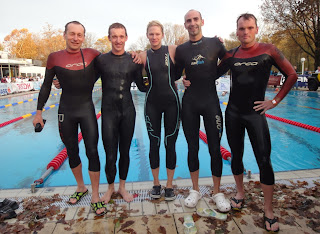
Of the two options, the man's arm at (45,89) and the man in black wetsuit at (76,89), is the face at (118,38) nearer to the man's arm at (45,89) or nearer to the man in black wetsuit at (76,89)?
the man in black wetsuit at (76,89)

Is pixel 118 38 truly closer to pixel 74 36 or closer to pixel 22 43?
pixel 74 36

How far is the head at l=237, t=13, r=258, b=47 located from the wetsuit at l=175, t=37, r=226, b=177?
32 cm

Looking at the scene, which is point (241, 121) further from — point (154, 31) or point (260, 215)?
point (154, 31)

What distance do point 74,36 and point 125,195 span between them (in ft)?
6.85

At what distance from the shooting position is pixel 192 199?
2.82 meters

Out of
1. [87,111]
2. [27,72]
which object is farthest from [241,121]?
[27,72]

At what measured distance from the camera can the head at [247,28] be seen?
251 cm

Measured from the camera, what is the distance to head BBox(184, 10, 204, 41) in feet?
9.03

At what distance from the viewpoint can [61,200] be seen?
2996mm

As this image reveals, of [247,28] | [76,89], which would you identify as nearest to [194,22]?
[247,28]

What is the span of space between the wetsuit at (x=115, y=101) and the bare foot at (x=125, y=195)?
32cm

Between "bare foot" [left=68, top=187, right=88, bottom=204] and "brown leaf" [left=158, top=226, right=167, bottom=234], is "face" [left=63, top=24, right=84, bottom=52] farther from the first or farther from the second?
"brown leaf" [left=158, top=226, right=167, bottom=234]

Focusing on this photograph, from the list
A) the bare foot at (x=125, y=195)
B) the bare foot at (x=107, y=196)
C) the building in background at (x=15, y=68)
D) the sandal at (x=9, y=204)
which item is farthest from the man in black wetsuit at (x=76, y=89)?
the building in background at (x=15, y=68)

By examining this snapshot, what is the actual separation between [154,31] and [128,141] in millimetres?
1419
